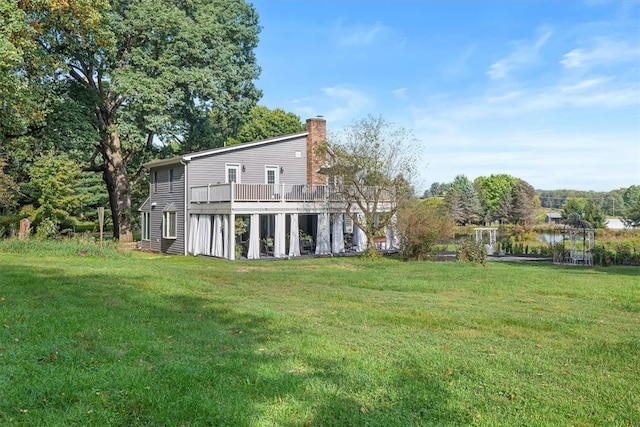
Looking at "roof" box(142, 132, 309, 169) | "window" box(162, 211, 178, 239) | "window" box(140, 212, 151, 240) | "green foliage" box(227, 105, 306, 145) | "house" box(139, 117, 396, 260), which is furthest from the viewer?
"green foliage" box(227, 105, 306, 145)

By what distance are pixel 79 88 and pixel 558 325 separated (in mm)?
26804

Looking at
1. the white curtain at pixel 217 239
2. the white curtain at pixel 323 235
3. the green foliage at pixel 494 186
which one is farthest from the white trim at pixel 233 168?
the green foliage at pixel 494 186

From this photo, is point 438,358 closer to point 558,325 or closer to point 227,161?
point 558,325

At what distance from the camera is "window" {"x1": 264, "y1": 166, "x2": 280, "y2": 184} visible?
82.7 ft

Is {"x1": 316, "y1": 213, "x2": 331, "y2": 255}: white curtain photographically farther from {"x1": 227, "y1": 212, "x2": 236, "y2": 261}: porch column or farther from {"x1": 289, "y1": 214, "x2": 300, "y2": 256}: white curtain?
Result: {"x1": 227, "y1": 212, "x2": 236, "y2": 261}: porch column

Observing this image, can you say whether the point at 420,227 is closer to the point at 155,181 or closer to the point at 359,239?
the point at 359,239

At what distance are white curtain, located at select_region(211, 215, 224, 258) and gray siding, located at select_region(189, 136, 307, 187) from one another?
2.65 m

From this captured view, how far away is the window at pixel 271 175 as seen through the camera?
2522cm

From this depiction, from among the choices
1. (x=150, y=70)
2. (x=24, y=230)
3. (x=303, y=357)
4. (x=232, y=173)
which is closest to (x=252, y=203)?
(x=232, y=173)

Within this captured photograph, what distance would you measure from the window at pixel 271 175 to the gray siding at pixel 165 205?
4.09 metres

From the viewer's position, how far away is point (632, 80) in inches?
691

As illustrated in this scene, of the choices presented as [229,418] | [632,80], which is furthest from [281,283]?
[632,80]

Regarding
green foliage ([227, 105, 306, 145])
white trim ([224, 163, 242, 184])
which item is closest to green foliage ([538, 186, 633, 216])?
green foliage ([227, 105, 306, 145])

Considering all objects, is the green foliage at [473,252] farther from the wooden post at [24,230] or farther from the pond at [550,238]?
the pond at [550,238]
